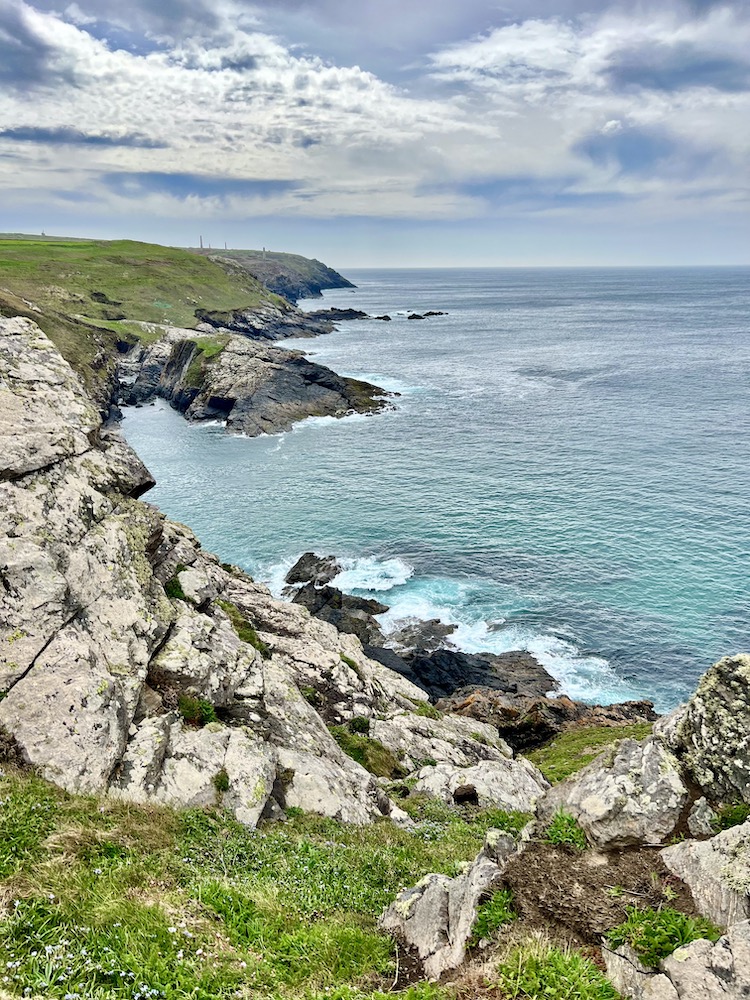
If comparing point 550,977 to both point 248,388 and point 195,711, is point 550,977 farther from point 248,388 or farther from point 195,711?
point 248,388

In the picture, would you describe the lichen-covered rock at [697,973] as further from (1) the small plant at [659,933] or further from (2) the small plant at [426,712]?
(2) the small plant at [426,712]

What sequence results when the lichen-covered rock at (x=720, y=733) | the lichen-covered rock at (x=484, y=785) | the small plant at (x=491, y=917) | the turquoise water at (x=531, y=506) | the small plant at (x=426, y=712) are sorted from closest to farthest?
the small plant at (x=491, y=917) < the lichen-covered rock at (x=720, y=733) < the lichen-covered rock at (x=484, y=785) < the small plant at (x=426, y=712) < the turquoise water at (x=531, y=506)

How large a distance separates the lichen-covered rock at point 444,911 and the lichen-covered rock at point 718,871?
238 cm

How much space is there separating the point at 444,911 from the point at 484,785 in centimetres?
1116

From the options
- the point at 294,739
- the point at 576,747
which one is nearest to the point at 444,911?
the point at 294,739

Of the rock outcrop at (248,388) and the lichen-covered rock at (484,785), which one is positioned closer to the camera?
the lichen-covered rock at (484,785)

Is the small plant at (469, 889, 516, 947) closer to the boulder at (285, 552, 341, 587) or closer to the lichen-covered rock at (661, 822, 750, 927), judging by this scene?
the lichen-covered rock at (661, 822, 750, 927)

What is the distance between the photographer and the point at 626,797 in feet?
31.2

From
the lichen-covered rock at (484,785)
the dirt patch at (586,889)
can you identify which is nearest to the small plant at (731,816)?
the dirt patch at (586,889)

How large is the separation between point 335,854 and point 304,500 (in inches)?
1999

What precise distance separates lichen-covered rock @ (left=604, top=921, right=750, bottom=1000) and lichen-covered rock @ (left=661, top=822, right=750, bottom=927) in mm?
746

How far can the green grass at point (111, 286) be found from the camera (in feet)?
454

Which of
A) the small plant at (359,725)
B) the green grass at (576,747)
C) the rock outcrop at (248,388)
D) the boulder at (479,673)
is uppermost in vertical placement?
the rock outcrop at (248,388)

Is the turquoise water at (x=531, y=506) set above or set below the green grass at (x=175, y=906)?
below
